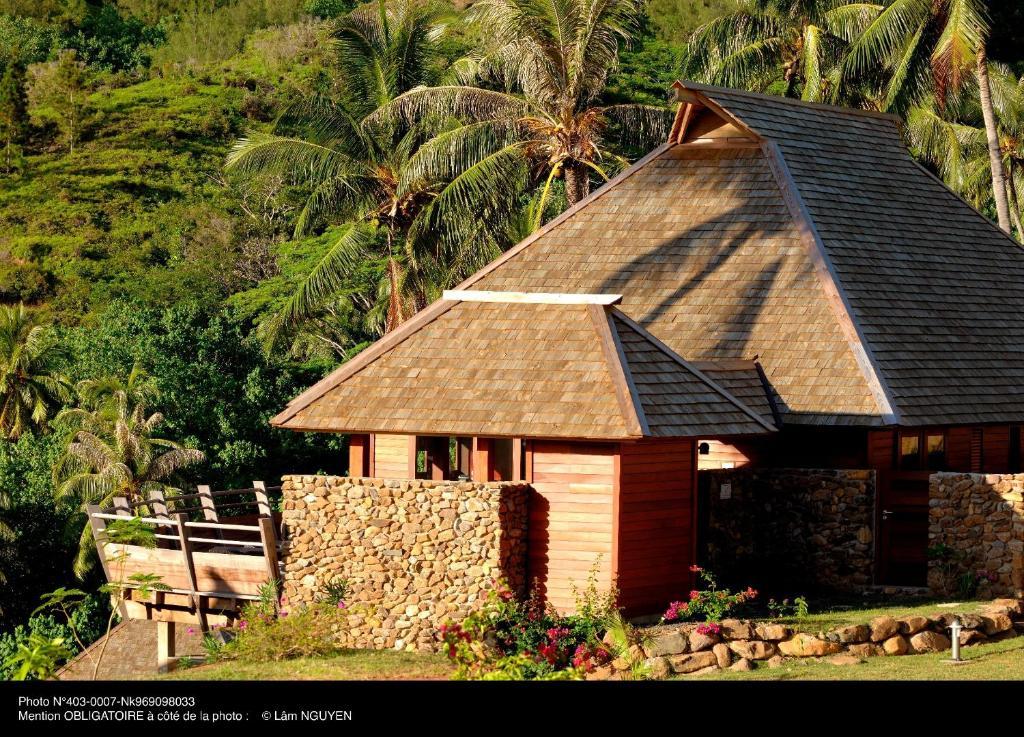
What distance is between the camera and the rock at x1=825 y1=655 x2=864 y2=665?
16.4 m

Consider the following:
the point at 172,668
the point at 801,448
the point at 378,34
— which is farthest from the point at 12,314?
the point at 801,448

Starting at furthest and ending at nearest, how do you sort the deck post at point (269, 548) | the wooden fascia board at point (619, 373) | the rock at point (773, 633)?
the deck post at point (269, 548) < the wooden fascia board at point (619, 373) < the rock at point (773, 633)

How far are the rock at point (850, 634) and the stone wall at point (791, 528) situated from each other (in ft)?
13.8

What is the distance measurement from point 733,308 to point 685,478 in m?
5.23

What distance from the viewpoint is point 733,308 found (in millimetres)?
23891

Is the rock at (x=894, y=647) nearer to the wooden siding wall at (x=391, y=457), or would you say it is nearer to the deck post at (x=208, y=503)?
the wooden siding wall at (x=391, y=457)

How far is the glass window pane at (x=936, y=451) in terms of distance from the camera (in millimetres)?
23297

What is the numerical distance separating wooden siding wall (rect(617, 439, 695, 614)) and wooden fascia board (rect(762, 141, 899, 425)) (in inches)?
151

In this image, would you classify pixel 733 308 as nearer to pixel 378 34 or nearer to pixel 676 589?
pixel 676 589

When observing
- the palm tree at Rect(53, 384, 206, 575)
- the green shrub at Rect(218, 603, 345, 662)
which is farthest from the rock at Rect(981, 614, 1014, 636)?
the palm tree at Rect(53, 384, 206, 575)

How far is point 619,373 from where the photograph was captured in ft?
61.6

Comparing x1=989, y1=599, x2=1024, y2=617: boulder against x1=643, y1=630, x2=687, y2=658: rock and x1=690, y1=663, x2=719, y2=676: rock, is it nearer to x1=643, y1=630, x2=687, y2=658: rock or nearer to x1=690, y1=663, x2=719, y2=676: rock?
x1=690, y1=663, x2=719, y2=676: rock

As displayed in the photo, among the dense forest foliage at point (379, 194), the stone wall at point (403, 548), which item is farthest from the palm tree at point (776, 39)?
the stone wall at point (403, 548)
